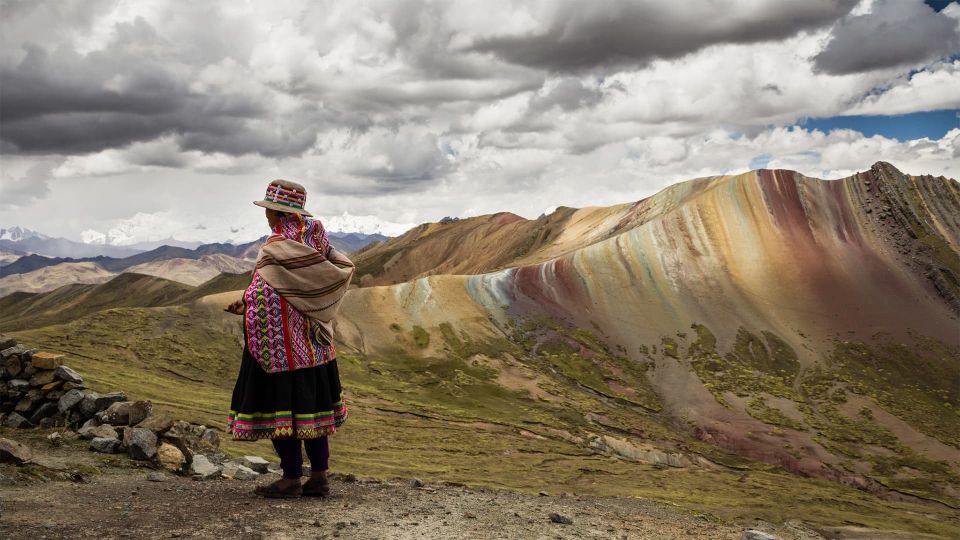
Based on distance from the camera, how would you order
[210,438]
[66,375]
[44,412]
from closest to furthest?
[44,412], [66,375], [210,438]

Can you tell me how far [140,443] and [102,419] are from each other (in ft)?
6.26

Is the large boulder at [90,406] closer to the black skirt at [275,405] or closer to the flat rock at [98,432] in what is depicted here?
the flat rock at [98,432]

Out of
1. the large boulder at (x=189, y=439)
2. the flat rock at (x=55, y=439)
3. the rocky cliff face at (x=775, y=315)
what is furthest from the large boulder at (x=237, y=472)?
the rocky cliff face at (x=775, y=315)

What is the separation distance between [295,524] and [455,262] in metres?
132

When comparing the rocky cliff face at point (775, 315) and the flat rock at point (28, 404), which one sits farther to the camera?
the rocky cliff face at point (775, 315)

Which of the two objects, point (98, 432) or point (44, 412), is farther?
point (44, 412)

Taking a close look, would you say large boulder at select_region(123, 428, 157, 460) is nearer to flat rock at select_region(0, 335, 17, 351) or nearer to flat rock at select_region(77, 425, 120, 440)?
flat rock at select_region(77, 425, 120, 440)

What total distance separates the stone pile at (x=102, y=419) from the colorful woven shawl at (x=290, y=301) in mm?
4188

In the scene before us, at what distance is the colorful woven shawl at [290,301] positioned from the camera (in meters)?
8.82

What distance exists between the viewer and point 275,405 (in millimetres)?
8914


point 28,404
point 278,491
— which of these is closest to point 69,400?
point 28,404

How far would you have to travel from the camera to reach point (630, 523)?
11.6m

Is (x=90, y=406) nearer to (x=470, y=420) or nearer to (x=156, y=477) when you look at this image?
(x=156, y=477)

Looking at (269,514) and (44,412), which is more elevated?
(44,412)
